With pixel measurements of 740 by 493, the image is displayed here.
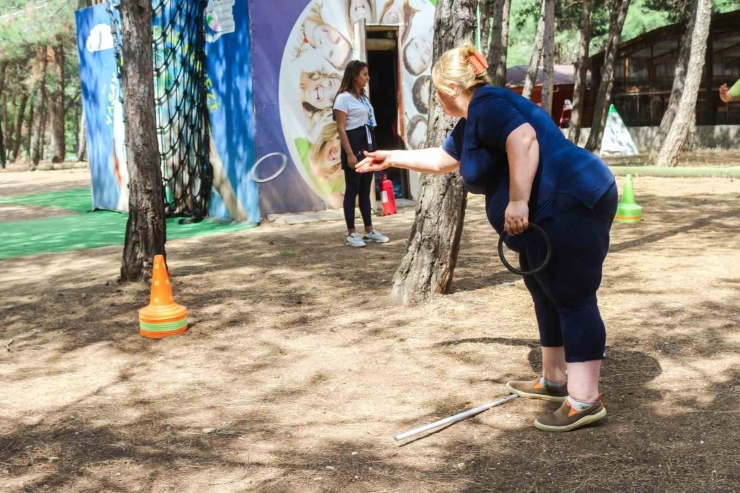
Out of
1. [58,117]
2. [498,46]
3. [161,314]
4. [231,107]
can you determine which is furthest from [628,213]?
[58,117]

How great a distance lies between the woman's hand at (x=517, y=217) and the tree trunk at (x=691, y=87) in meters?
14.0

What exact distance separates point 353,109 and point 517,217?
17.3 feet

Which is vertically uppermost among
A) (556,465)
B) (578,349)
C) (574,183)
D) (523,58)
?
(523,58)

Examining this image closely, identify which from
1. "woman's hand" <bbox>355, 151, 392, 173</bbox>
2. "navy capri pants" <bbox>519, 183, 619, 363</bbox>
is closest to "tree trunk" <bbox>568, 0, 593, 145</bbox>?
"woman's hand" <bbox>355, 151, 392, 173</bbox>

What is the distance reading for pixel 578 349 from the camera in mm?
3559

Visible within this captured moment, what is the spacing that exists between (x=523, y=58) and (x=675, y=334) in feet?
181

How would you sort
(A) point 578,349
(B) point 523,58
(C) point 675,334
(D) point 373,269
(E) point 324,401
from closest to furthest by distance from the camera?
(A) point 578,349 < (E) point 324,401 < (C) point 675,334 < (D) point 373,269 < (B) point 523,58

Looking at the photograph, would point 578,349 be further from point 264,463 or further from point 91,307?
point 91,307

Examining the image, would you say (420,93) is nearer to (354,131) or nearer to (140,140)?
(354,131)

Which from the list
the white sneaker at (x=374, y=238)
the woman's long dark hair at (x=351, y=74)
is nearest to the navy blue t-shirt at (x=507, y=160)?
the woman's long dark hair at (x=351, y=74)

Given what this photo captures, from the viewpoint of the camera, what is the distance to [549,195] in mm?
3475

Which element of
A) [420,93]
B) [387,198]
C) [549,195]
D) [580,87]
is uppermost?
[580,87]

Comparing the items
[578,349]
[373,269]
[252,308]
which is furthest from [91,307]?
[578,349]

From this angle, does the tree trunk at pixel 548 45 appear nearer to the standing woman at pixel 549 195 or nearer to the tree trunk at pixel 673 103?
the tree trunk at pixel 673 103
